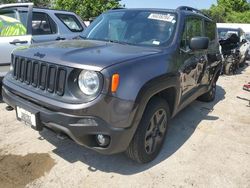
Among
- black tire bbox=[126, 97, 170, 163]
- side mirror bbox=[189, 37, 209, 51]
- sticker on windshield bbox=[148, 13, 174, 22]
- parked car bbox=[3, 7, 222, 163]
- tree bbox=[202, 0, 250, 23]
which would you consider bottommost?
black tire bbox=[126, 97, 170, 163]

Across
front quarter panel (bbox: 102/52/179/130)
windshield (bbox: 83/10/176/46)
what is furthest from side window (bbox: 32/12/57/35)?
front quarter panel (bbox: 102/52/179/130)

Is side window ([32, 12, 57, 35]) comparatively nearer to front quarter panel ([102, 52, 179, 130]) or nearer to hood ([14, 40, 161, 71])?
hood ([14, 40, 161, 71])

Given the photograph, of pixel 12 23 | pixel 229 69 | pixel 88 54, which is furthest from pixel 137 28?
pixel 229 69

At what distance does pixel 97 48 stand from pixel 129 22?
101cm

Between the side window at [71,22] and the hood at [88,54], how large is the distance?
3.62m

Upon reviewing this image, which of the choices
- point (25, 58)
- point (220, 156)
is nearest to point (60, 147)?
point (25, 58)

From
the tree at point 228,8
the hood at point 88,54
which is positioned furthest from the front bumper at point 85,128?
the tree at point 228,8

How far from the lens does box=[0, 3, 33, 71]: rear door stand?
5727 mm

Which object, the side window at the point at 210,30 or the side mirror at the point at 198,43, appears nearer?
the side mirror at the point at 198,43

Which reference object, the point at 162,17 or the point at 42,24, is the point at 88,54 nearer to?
the point at 162,17

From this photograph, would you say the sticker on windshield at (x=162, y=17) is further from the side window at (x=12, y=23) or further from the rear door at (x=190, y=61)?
the side window at (x=12, y=23)

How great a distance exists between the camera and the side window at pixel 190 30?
14.1ft

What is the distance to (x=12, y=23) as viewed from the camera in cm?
610

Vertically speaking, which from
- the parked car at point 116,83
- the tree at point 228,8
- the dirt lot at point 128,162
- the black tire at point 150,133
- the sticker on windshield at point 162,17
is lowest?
the dirt lot at point 128,162
